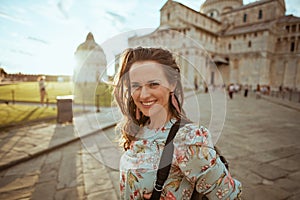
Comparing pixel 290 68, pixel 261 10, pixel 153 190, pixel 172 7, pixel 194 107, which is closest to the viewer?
pixel 153 190

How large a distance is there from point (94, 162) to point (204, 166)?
3.12 metres

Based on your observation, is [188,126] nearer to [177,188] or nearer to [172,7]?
[177,188]

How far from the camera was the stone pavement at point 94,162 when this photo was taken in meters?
2.45

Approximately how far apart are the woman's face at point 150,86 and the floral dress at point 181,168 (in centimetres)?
14

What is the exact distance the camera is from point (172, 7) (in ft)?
Result: 5.33

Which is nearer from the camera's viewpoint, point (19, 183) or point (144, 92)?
point (144, 92)

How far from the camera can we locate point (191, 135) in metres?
0.89

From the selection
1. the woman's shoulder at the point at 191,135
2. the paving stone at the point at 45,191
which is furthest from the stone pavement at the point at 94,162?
the woman's shoulder at the point at 191,135

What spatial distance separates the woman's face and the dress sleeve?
0.28 m

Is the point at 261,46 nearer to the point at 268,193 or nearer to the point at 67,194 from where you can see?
the point at 268,193

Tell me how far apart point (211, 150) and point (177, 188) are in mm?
333

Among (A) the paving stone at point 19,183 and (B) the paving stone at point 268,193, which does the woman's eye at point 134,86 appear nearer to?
(B) the paving stone at point 268,193

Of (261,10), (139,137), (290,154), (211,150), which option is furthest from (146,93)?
(261,10)

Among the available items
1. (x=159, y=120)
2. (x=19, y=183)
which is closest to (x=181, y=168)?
(x=159, y=120)
